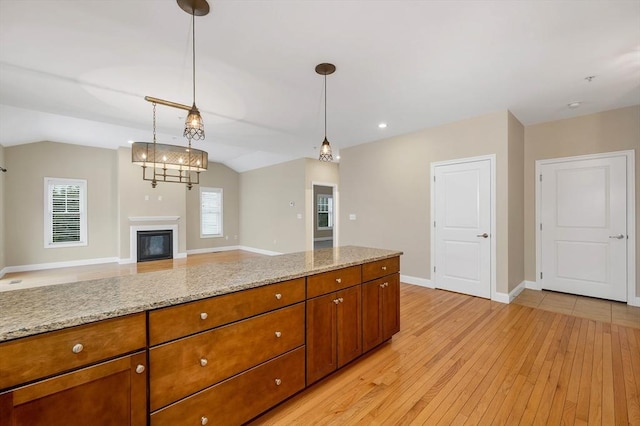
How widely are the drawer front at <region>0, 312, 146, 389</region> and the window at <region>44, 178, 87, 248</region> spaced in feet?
26.1

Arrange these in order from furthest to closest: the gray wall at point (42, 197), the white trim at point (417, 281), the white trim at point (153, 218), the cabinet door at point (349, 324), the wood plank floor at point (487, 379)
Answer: the white trim at point (153, 218) → the gray wall at point (42, 197) → the white trim at point (417, 281) → the cabinet door at point (349, 324) → the wood plank floor at point (487, 379)

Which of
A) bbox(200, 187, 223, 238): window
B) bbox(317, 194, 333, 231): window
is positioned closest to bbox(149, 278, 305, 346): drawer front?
bbox(200, 187, 223, 238): window

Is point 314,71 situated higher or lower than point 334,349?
higher

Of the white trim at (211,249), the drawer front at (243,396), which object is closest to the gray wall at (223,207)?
the white trim at (211,249)

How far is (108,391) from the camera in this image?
3.89 ft

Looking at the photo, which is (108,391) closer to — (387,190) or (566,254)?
(387,190)

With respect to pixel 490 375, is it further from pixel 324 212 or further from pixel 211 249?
pixel 324 212

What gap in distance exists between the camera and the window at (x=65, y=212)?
265 inches

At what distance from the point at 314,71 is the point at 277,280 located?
2229 millimetres

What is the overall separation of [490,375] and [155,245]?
8230 mm

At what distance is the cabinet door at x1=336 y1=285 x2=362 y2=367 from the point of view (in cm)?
220

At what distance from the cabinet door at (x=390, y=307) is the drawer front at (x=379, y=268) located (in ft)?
0.26

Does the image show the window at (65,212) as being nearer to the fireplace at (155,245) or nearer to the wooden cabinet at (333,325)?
the fireplace at (155,245)

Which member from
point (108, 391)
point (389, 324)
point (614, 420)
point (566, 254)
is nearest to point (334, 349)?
point (389, 324)
